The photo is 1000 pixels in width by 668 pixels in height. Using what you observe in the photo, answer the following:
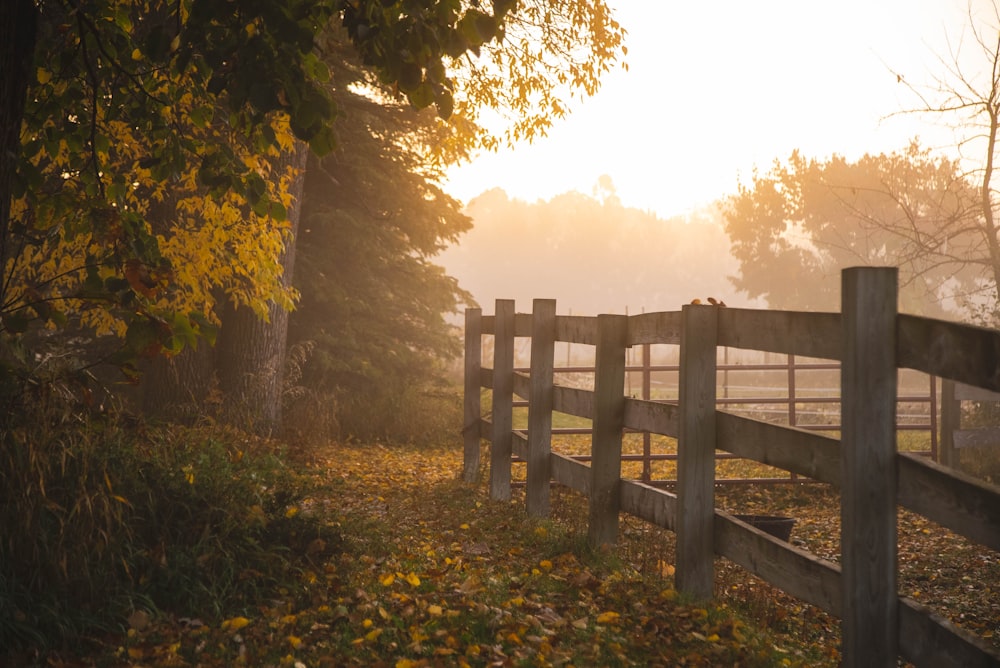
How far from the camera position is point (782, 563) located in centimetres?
427

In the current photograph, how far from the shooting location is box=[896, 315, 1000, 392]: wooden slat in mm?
2941

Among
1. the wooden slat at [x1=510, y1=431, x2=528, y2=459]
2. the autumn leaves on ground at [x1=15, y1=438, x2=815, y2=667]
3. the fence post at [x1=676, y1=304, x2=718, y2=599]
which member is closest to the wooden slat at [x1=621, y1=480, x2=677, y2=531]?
the fence post at [x1=676, y1=304, x2=718, y2=599]

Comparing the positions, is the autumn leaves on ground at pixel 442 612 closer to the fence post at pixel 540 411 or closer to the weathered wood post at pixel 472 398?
the fence post at pixel 540 411

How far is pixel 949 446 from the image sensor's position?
10.9 meters

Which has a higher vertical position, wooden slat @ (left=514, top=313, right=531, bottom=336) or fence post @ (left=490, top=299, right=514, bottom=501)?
wooden slat @ (left=514, top=313, right=531, bottom=336)

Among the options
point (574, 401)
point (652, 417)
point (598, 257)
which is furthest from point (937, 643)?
point (598, 257)

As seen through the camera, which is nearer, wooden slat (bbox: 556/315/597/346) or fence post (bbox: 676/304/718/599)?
fence post (bbox: 676/304/718/599)

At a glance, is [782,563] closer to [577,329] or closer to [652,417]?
[652,417]

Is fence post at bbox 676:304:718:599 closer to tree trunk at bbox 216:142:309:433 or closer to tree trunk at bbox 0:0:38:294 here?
tree trunk at bbox 0:0:38:294

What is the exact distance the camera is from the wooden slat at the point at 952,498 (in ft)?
9.70

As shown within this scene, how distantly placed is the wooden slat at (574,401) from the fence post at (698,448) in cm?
151

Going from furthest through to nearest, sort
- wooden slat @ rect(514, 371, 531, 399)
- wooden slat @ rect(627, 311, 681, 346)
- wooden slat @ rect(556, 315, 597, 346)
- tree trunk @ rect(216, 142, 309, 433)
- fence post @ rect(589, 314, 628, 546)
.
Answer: tree trunk @ rect(216, 142, 309, 433) < wooden slat @ rect(514, 371, 531, 399) < wooden slat @ rect(556, 315, 597, 346) < fence post @ rect(589, 314, 628, 546) < wooden slat @ rect(627, 311, 681, 346)

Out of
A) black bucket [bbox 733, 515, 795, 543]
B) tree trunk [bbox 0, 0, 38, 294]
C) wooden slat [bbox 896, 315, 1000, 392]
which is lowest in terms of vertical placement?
black bucket [bbox 733, 515, 795, 543]

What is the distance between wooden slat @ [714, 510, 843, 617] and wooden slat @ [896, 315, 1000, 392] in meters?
1.11
